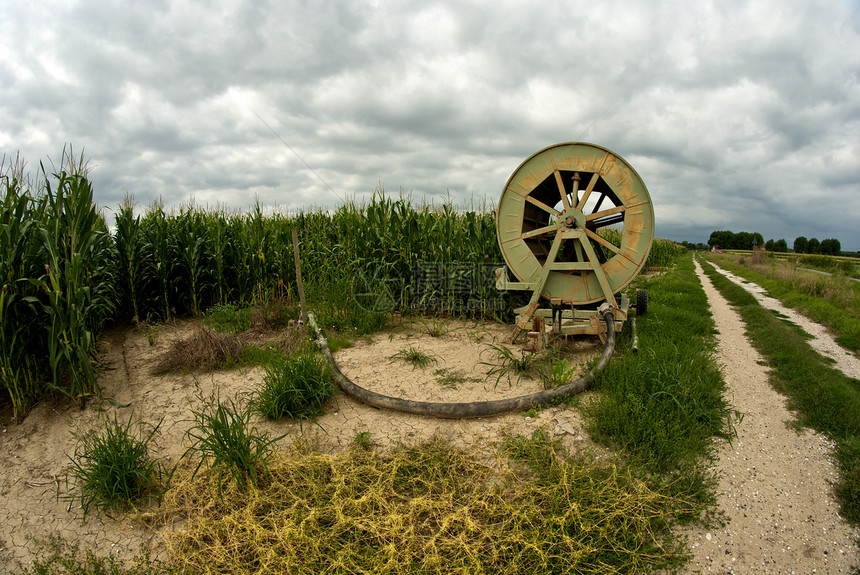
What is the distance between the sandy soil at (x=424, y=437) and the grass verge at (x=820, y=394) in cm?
13

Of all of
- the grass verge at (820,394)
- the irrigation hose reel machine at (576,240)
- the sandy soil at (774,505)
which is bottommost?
the sandy soil at (774,505)

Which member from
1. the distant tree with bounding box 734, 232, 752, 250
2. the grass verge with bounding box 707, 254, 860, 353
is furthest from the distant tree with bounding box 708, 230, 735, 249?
the grass verge with bounding box 707, 254, 860, 353

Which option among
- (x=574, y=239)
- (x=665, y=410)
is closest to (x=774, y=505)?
(x=665, y=410)

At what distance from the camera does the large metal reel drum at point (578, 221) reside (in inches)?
229

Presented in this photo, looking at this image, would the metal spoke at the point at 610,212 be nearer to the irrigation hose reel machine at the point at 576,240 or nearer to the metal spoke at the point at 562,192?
the irrigation hose reel machine at the point at 576,240

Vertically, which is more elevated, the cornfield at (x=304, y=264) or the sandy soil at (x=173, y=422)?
the cornfield at (x=304, y=264)

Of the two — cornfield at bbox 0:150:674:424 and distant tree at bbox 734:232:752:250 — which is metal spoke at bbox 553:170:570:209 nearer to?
cornfield at bbox 0:150:674:424

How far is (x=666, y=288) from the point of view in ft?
39.7

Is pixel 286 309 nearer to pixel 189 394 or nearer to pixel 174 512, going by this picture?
pixel 189 394

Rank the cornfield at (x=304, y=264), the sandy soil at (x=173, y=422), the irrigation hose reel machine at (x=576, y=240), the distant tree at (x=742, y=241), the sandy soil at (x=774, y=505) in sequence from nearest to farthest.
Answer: the sandy soil at (x=774, y=505) → the sandy soil at (x=173, y=422) → the irrigation hose reel machine at (x=576, y=240) → the cornfield at (x=304, y=264) → the distant tree at (x=742, y=241)

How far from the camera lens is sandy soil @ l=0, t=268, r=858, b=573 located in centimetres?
277

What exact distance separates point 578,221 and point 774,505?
383 cm

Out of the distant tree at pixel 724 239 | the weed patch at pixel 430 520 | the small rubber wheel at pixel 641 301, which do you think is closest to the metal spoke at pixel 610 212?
the small rubber wheel at pixel 641 301

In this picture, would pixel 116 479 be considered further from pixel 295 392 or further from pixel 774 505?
pixel 774 505
